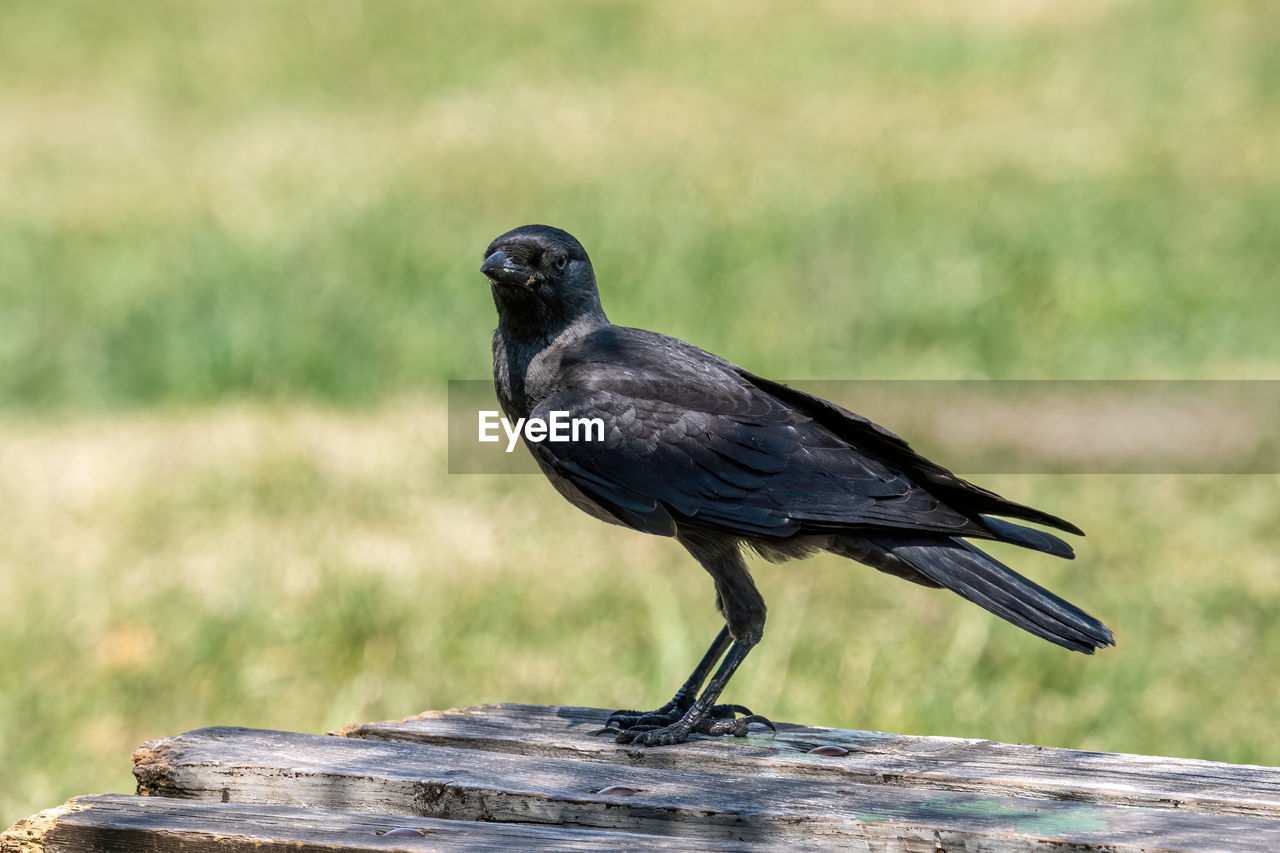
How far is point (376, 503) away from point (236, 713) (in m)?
2.08

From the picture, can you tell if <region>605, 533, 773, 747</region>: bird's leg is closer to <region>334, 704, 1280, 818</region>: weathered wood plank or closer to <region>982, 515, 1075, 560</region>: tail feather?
<region>334, 704, 1280, 818</region>: weathered wood plank

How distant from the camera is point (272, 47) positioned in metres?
17.3

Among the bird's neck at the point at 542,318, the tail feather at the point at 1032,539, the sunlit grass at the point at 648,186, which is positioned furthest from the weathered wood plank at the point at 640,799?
the sunlit grass at the point at 648,186

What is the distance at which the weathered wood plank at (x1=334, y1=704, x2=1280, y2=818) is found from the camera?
2766mm

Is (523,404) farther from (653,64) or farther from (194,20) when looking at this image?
(194,20)

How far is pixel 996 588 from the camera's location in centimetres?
293

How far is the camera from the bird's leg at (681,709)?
338 cm

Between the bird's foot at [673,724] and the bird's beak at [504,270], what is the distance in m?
1.02

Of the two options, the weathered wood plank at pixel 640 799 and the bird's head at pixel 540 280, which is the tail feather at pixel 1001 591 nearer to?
the weathered wood plank at pixel 640 799

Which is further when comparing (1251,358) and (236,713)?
(1251,358)

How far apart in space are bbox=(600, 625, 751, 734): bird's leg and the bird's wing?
43cm

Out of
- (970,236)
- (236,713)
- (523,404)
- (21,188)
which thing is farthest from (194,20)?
(523,404)

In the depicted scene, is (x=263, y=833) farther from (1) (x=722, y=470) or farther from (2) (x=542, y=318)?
(2) (x=542, y=318)

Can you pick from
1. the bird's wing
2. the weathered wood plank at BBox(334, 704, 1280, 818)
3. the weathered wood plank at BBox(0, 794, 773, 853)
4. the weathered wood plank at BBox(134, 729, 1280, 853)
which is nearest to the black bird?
the bird's wing
